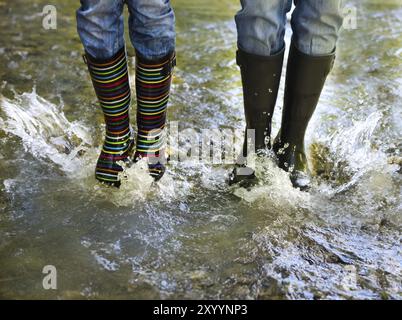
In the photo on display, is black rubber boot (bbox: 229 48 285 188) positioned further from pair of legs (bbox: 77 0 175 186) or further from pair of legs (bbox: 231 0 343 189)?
pair of legs (bbox: 77 0 175 186)

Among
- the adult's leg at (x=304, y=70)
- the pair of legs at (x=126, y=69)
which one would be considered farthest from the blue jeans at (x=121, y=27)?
the adult's leg at (x=304, y=70)

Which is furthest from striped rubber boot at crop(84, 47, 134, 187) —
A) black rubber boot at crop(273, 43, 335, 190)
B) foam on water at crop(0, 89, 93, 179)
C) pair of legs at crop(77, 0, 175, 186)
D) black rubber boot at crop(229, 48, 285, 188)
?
black rubber boot at crop(273, 43, 335, 190)

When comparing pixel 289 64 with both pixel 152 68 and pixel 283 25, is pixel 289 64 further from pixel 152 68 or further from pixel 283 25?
pixel 152 68

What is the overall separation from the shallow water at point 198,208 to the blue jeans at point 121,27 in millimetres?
408

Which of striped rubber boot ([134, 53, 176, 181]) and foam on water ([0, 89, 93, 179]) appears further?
foam on water ([0, 89, 93, 179])

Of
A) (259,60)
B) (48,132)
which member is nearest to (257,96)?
(259,60)

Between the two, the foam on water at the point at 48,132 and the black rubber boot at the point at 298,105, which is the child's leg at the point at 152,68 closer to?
the foam on water at the point at 48,132

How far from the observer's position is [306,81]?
1.67m

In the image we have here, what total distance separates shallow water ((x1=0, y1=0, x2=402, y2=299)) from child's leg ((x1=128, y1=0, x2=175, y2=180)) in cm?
9

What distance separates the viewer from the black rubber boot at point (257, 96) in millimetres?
1639

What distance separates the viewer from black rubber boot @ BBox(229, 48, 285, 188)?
1639 millimetres

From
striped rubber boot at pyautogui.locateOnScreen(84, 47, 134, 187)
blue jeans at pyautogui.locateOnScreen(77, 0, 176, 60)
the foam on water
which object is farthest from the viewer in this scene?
the foam on water
